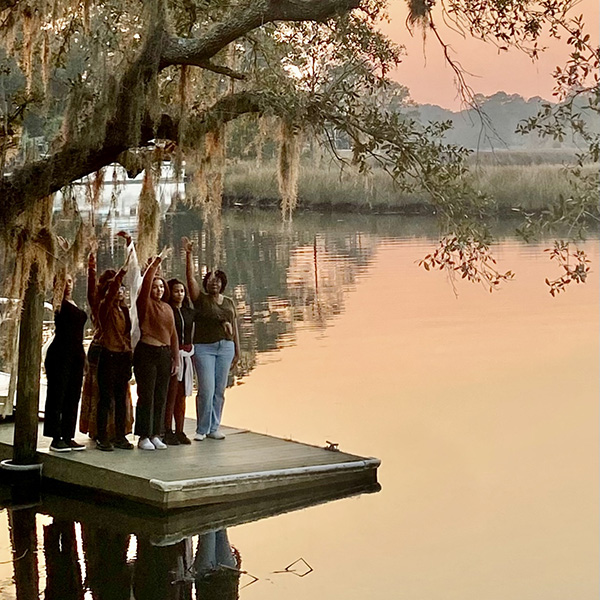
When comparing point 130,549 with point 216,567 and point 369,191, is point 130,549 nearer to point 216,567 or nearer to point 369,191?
point 216,567

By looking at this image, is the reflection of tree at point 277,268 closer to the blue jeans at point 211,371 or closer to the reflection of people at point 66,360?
the blue jeans at point 211,371

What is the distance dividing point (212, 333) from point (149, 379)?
1.93 feet

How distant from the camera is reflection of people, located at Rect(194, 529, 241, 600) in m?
6.77

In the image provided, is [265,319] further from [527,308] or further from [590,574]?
[590,574]

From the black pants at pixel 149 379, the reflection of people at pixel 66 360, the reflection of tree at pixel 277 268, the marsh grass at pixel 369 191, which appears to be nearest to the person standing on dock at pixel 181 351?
the black pants at pixel 149 379

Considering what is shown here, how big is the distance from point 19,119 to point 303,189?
79.9ft

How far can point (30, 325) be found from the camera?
320 inches

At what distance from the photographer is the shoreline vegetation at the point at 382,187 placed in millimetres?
26422

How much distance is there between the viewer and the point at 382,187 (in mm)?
33281

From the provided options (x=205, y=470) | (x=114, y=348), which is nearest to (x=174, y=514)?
(x=205, y=470)

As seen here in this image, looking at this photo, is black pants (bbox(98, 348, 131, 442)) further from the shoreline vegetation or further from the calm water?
the shoreline vegetation

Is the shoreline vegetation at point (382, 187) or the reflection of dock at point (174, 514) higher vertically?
the shoreline vegetation at point (382, 187)

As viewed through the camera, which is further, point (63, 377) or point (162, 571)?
point (63, 377)

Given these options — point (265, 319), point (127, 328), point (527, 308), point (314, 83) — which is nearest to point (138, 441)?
point (127, 328)
